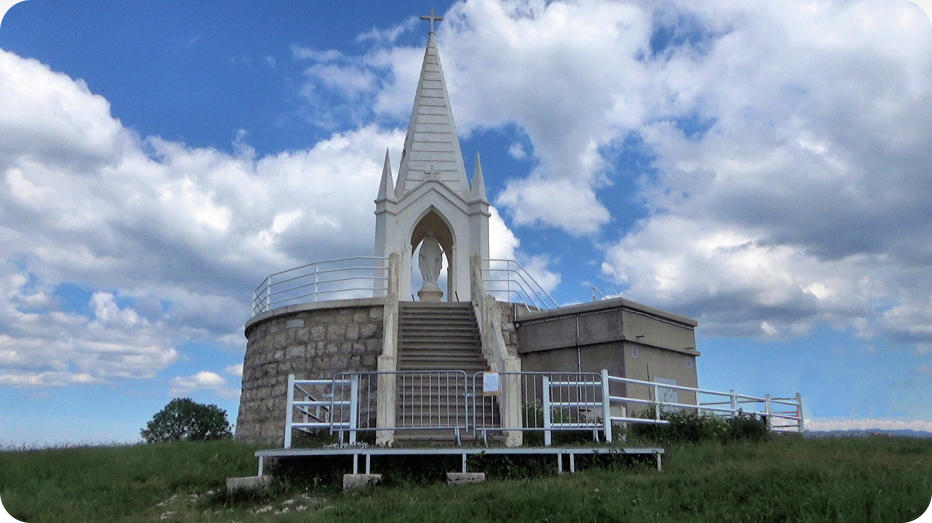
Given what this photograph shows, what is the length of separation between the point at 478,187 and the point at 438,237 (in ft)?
8.36

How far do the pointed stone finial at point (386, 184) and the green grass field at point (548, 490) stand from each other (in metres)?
11.1

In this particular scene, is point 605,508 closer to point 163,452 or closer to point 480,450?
point 480,450

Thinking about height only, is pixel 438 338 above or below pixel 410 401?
above

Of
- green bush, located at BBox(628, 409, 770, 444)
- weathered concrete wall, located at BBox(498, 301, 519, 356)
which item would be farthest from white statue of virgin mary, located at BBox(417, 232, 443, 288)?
green bush, located at BBox(628, 409, 770, 444)

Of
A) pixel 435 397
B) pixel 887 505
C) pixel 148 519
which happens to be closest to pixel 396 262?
pixel 435 397

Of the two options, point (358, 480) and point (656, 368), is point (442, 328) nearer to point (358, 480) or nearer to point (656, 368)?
point (656, 368)

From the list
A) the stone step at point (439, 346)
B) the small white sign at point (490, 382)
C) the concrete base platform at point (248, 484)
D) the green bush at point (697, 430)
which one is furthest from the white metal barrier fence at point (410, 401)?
the green bush at point (697, 430)

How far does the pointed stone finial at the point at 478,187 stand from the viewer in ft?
73.2

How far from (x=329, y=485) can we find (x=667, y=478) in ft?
13.8

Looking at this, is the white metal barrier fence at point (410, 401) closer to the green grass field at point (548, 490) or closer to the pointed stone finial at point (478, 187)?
the green grass field at point (548, 490)

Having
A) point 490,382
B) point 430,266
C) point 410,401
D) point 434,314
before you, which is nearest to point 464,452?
point 490,382

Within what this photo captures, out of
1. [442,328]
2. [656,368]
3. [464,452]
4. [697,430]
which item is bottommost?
[464,452]

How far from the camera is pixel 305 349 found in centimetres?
1708

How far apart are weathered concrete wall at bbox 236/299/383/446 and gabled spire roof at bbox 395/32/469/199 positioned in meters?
6.01
